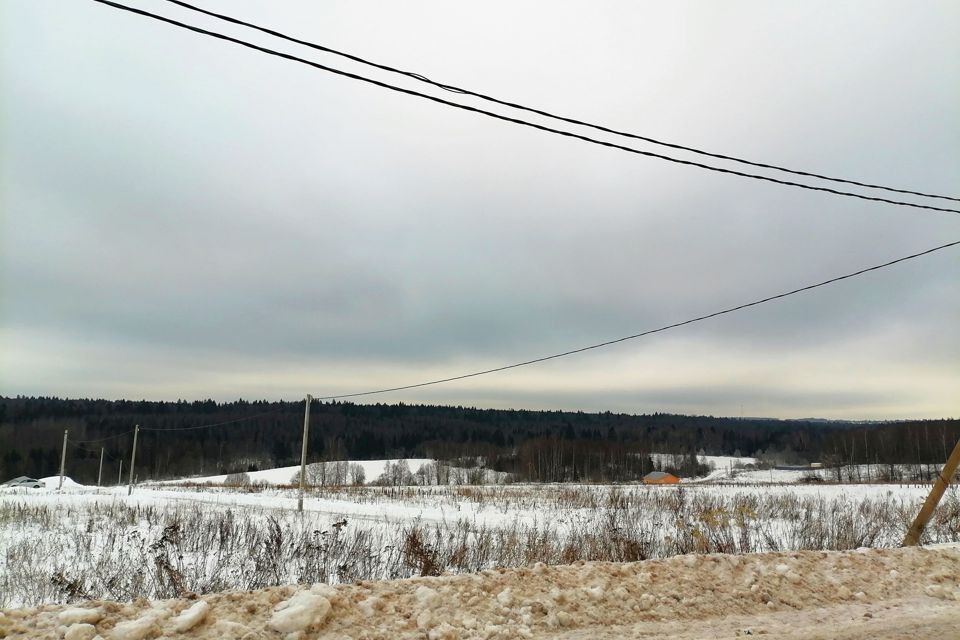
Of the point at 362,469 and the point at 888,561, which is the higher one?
the point at 888,561

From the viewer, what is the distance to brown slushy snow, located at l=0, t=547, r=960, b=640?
4.90 m

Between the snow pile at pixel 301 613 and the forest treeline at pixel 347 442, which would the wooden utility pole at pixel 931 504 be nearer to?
the snow pile at pixel 301 613

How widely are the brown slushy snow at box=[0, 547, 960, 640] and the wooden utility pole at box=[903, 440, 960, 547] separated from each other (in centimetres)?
347

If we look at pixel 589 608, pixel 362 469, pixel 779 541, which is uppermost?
pixel 589 608

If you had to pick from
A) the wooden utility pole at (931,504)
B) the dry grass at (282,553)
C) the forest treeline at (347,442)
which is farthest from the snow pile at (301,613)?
the forest treeline at (347,442)

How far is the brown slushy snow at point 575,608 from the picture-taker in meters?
4.90

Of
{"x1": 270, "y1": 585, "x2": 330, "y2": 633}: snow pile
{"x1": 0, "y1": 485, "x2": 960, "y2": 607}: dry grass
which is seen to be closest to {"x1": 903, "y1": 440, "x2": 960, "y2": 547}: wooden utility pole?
{"x1": 0, "y1": 485, "x2": 960, "y2": 607}: dry grass

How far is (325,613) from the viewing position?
5.15 metres

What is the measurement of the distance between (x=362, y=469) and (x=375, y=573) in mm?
94049

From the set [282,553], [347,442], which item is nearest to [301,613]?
[282,553]

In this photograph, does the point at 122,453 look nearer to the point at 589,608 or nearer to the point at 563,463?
the point at 563,463

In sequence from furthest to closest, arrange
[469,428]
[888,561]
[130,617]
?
[469,428] → [888,561] → [130,617]

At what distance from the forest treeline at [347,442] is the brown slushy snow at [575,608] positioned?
70981 millimetres

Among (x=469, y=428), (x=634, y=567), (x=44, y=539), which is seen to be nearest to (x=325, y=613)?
(x=634, y=567)
